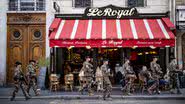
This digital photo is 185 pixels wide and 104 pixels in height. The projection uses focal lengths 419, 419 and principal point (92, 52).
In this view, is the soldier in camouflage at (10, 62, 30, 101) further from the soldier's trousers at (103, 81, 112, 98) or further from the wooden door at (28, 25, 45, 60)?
the wooden door at (28, 25, 45, 60)

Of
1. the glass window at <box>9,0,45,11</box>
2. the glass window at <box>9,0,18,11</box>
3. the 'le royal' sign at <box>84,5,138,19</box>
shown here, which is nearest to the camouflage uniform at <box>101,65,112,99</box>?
the 'le royal' sign at <box>84,5,138,19</box>

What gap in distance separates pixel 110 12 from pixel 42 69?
4.49 metres

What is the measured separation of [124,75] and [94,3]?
4774mm

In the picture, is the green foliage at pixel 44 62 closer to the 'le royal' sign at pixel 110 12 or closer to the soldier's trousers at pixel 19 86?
the 'le royal' sign at pixel 110 12

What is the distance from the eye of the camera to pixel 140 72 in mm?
19844

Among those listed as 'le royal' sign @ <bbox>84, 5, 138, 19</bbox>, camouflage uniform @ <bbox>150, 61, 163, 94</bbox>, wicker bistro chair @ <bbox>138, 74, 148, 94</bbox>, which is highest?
'le royal' sign @ <bbox>84, 5, 138, 19</bbox>

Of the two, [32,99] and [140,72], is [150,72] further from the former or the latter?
[32,99]

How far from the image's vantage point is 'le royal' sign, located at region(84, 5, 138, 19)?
2128 cm

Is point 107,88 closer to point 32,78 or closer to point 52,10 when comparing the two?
point 32,78

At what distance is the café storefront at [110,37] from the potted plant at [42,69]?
371 millimetres

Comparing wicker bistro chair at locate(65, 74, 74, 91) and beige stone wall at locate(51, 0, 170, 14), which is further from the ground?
beige stone wall at locate(51, 0, 170, 14)

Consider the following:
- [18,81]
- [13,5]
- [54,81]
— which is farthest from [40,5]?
[18,81]

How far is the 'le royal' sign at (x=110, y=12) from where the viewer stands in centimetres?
2128

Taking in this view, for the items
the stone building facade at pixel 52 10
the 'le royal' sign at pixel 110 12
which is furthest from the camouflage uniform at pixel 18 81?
the 'le royal' sign at pixel 110 12
